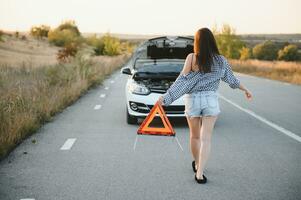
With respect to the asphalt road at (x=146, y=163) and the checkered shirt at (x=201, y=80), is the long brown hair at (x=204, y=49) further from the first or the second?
the asphalt road at (x=146, y=163)

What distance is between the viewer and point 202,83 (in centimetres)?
584

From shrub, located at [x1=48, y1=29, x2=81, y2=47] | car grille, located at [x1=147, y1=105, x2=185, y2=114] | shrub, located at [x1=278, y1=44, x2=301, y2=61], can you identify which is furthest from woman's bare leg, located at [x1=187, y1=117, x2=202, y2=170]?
shrub, located at [x1=278, y1=44, x2=301, y2=61]

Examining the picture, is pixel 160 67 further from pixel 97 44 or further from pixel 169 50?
pixel 97 44

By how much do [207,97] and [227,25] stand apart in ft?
210

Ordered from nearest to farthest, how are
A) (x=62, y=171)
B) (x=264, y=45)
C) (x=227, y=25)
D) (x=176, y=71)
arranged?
(x=62, y=171) < (x=176, y=71) < (x=227, y=25) < (x=264, y=45)

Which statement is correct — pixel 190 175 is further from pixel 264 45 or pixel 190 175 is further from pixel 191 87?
pixel 264 45

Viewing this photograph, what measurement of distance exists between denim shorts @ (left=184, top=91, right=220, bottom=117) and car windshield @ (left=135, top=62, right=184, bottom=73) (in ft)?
16.3

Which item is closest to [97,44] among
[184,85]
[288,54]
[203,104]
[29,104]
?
[288,54]

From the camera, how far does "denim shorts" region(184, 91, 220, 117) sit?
5812 mm

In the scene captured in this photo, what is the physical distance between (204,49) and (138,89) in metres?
5.09

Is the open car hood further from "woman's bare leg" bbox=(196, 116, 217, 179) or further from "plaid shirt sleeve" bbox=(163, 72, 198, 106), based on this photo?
"woman's bare leg" bbox=(196, 116, 217, 179)

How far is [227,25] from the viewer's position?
224 ft

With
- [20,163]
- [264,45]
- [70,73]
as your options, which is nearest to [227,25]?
[70,73]

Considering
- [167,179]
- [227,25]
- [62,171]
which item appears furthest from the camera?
[227,25]
